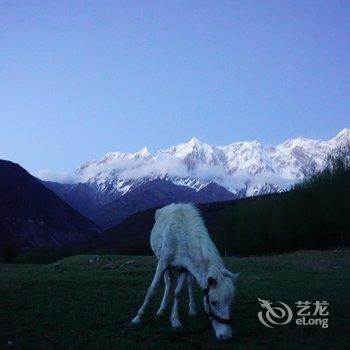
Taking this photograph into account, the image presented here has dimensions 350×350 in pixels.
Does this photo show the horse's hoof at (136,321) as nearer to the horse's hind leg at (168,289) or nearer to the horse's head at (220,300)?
the horse's hind leg at (168,289)

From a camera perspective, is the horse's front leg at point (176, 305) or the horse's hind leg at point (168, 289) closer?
the horse's front leg at point (176, 305)

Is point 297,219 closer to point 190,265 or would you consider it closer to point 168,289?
point 168,289

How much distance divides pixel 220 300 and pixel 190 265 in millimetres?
1660

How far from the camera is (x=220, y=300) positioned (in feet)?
30.3

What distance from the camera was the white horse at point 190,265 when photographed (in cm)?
930

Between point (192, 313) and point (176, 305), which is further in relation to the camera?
point (192, 313)

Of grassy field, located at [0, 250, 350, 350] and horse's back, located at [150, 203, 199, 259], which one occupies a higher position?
horse's back, located at [150, 203, 199, 259]

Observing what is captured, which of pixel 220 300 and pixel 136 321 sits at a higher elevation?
pixel 220 300

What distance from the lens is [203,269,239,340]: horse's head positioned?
363 inches

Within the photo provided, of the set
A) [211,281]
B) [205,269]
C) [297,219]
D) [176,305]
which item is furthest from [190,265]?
Result: [297,219]

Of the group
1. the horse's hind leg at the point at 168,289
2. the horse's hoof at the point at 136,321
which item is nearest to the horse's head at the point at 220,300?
the horse's hoof at the point at 136,321

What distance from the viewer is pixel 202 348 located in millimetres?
9148

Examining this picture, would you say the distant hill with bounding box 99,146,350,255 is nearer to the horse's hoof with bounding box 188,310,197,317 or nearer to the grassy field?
the grassy field

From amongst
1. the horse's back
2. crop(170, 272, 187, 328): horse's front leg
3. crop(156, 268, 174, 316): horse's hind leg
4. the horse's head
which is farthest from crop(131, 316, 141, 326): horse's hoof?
the horse's head
